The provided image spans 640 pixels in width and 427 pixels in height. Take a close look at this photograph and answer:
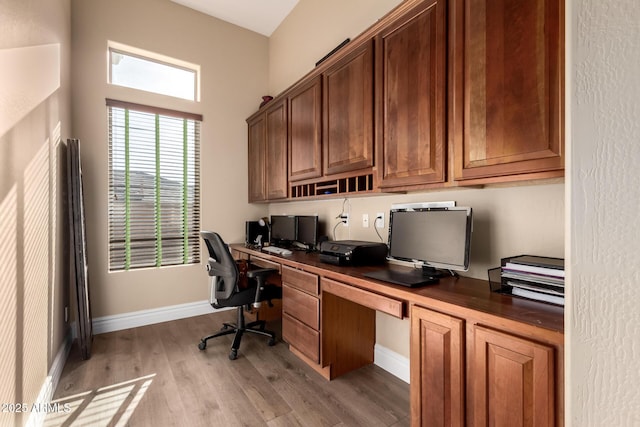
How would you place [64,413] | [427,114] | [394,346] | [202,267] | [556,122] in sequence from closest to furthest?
[556,122]
[427,114]
[64,413]
[394,346]
[202,267]

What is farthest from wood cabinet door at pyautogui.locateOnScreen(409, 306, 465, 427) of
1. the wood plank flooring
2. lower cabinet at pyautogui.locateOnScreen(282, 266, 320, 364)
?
lower cabinet at pyautogui.locateOnScreen(282, 266, 320, 364)

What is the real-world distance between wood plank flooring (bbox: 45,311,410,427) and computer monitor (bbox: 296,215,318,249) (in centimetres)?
97

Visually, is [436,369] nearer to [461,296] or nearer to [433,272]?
[461,296]

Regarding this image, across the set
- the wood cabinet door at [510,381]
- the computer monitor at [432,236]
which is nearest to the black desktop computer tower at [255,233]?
the computer monitor at [432,236]

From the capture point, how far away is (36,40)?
1694 millimetres

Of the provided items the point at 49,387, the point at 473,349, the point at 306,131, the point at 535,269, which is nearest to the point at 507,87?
the point at 535,269

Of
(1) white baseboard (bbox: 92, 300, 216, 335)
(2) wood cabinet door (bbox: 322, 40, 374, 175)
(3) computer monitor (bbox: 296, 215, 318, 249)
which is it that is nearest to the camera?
(2) wood cabinet door (bbox: 322, 40, 374, 175)

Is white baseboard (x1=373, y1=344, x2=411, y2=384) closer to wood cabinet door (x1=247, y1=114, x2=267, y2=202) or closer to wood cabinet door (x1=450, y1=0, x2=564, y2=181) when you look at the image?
wood cabinet door (x1=450, y1=0, x2=564, y2=181)

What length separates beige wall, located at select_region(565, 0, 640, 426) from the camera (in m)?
0.48

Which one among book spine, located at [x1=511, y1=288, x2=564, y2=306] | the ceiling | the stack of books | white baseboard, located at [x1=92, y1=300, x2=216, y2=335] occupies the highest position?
the ceiling

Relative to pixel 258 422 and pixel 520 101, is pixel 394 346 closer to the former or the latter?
pixel 258 422

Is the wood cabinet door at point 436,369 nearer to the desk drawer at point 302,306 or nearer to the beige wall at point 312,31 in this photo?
the desk drawer at point 302,306

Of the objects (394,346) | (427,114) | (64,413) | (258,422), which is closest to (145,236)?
(64,413)

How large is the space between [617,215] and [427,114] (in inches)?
50.2
